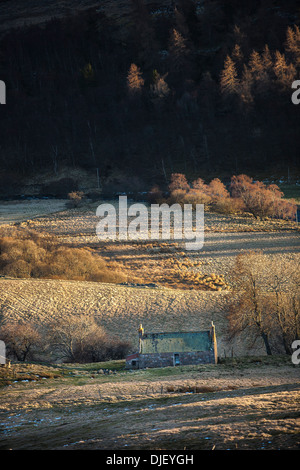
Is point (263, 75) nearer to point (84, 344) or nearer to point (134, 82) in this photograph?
point (134, 82)

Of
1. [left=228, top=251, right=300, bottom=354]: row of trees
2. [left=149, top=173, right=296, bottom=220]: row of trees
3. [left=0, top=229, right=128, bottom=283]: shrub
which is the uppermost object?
[left=149, top=173, right=296, bottom=220]: row of trees

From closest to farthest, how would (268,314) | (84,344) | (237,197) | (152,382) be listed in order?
(152,382) < (268,314) < (84,344) < (237,197)

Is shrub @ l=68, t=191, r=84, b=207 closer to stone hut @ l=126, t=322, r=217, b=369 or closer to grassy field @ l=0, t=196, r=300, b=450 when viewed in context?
grassy field @ l=0, t=196, r=300, b=450

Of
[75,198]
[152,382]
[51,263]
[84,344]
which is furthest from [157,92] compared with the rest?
[152,382]

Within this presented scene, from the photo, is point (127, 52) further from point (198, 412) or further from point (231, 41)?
point (198, 412)

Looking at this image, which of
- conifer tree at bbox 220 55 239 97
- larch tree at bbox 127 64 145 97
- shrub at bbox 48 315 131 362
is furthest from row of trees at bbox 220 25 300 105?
shrub at bbox 48 315 131 362

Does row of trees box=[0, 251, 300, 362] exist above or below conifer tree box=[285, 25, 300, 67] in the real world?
below
